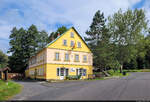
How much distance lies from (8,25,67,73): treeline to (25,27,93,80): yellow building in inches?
844

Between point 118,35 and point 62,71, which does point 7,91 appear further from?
point 118,35

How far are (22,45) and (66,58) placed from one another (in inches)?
1045

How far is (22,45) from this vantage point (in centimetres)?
5122

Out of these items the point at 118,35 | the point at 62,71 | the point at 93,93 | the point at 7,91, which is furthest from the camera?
the point at 118,35

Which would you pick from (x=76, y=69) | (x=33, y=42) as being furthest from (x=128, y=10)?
(x=33, y=42)

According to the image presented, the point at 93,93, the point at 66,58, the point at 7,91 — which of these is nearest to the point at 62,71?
the point at 66,58

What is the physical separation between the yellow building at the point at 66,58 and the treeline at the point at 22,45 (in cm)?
2143

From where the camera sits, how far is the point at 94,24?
131 feet

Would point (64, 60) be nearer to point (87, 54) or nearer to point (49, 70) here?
point (49, 70)

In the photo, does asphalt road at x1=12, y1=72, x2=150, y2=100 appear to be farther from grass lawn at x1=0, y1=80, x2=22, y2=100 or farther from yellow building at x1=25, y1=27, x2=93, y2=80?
yellow building at x1=25, y1=27, x2=93, y2=80

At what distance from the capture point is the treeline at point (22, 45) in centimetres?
5035

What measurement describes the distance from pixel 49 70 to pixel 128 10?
85.7 ft

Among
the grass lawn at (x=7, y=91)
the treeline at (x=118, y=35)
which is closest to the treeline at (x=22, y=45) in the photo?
the treeline at (x=118, y=35)

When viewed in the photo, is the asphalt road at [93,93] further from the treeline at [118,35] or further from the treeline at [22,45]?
the treeline at [22,45]
